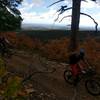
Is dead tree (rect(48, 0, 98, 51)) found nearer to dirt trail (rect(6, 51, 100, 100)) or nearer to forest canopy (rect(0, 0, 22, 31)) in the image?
dirt trail (rect(6, 51, 100, 100))

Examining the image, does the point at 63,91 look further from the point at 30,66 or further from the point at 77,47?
the point at 77,47

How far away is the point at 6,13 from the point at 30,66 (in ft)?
55.4

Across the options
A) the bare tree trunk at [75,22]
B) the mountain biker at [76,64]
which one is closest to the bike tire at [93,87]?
the mountain biker at [76,64]

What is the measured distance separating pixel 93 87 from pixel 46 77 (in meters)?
3.22

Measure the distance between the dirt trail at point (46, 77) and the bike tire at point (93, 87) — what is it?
17 centimetres

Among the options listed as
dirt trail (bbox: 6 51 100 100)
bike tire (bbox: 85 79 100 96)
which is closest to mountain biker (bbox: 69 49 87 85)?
bike tire (bbox: 85 79 100 96)

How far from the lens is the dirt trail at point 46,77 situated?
12.7 metres

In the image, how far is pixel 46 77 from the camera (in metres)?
15.3

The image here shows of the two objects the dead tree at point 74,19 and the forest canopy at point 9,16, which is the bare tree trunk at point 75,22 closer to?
the dead tree at point 74,19

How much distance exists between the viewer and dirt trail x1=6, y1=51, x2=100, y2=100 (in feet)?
41.7

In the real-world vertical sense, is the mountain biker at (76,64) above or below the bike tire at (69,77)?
above

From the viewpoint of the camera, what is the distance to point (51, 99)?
39.6ft

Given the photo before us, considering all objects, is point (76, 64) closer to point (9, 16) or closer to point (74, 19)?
point (74, 19)

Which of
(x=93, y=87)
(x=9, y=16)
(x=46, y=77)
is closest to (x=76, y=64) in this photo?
(x=93, y=87)
